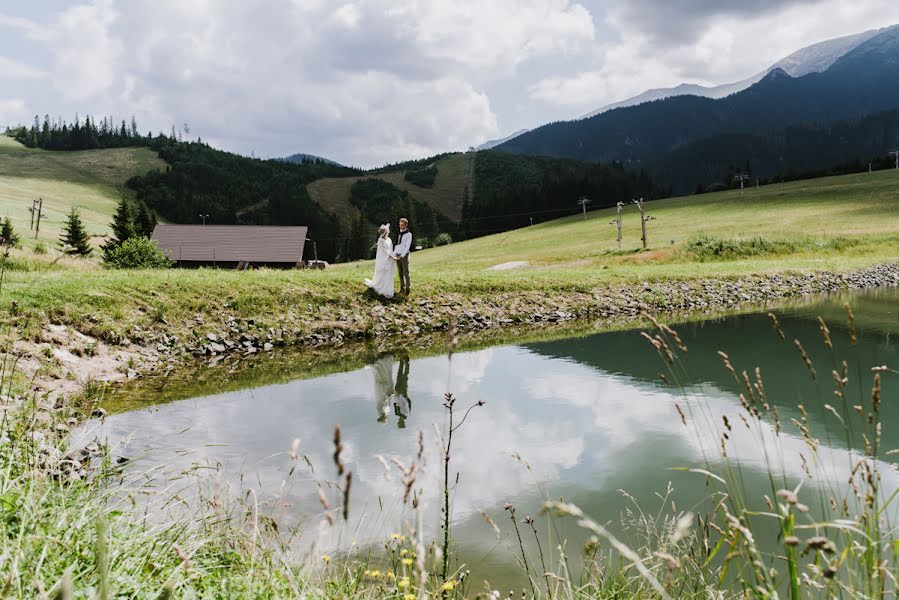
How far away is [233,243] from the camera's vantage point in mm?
84875

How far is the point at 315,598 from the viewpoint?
3.55 m

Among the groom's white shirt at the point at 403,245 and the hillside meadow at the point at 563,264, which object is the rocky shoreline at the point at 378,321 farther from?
the groom's white shirt at the point at 403,245

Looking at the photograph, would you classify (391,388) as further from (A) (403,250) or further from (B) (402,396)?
(A) (403,250)

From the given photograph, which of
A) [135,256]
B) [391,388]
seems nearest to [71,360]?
[391,388]

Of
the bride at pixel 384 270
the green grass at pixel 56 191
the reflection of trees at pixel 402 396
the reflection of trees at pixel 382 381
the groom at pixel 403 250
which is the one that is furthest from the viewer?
the green grass at pixel 56 191

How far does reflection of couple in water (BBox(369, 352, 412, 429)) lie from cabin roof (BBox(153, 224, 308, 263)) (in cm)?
6536

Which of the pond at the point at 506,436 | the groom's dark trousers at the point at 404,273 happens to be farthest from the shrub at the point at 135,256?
the pond at the point at 506,436

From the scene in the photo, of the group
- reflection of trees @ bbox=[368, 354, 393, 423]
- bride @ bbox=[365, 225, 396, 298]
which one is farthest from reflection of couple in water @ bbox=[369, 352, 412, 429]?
bride @ bbox=[365, 225, 396, 298]

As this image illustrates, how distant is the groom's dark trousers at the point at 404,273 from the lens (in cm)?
2314

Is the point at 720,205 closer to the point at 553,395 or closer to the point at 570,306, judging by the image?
the point at 570,306

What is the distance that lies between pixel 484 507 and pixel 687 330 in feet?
59.2

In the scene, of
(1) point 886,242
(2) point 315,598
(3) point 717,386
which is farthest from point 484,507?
(1) point 886,242

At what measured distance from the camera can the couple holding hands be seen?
2194cm

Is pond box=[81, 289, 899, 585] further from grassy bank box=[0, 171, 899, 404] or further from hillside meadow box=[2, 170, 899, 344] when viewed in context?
hillside meadow box=[2, 170, 899, 344]
